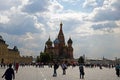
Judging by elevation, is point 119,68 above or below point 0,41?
below

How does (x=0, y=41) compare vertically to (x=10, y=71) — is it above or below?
above

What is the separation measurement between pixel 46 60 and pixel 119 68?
13623cm

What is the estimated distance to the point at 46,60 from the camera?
561 ft

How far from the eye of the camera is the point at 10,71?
17.3 meters

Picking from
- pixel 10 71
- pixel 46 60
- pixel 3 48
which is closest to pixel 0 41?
pixel 3 48

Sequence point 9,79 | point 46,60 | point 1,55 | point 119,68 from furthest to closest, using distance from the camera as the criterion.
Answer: point 46,60 → point 1,55 → point 119,68 → point 9,79

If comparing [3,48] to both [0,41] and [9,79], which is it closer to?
[0,41]

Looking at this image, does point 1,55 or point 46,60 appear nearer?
point 1,55

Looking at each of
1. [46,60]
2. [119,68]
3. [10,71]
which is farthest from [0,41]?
[10,71]

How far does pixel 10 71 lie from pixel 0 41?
12467 cm

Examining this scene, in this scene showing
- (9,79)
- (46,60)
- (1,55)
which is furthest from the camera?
(46,60)

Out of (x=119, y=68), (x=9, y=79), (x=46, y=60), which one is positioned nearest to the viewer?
(x=9, y=79)

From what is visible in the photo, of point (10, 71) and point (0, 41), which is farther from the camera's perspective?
point (0, 41)

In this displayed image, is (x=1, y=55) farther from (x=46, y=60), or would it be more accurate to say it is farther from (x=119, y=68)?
(x=119, y=68)
